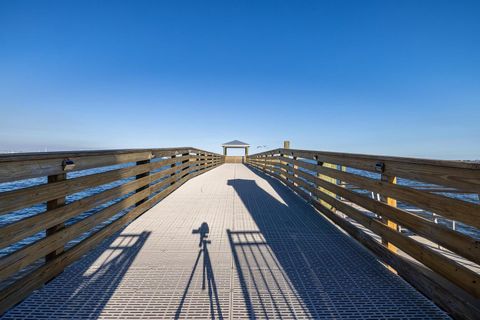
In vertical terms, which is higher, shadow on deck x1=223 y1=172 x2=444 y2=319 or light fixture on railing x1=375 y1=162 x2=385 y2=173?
light fixture on railing x1=375 y1=162 x2=385 y2=173

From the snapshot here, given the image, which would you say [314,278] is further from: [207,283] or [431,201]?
[431,201]

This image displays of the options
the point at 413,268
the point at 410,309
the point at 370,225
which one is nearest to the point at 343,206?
the point at 370,225

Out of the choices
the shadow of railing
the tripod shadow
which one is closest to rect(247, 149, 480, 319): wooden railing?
the tripod shadow

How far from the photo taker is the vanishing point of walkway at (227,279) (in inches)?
70.2

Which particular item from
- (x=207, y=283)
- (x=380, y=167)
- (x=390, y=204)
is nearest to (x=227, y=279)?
(x=207, y=283)

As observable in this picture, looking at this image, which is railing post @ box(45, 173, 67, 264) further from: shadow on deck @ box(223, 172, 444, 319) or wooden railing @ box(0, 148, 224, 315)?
shadow on deck @ box(223, 172, 444, 319)

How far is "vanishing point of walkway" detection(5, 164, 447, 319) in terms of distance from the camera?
1783mm

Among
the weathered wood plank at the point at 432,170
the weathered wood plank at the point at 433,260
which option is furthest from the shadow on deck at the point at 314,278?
the weathered wood plank at the point at 432,170

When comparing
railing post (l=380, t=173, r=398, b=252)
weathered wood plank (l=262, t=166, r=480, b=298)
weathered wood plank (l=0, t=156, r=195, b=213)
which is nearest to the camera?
weathered wood plank (l=262, t=166, r=480, b=298)

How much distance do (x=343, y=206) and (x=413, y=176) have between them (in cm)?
134

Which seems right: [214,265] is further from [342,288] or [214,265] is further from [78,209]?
[78,209]

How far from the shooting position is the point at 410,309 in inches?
71.4

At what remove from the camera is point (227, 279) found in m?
2.15

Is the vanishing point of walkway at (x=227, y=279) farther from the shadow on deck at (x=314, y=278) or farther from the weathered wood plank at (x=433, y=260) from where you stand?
the weathered wood plank at (x=433, y=260)
